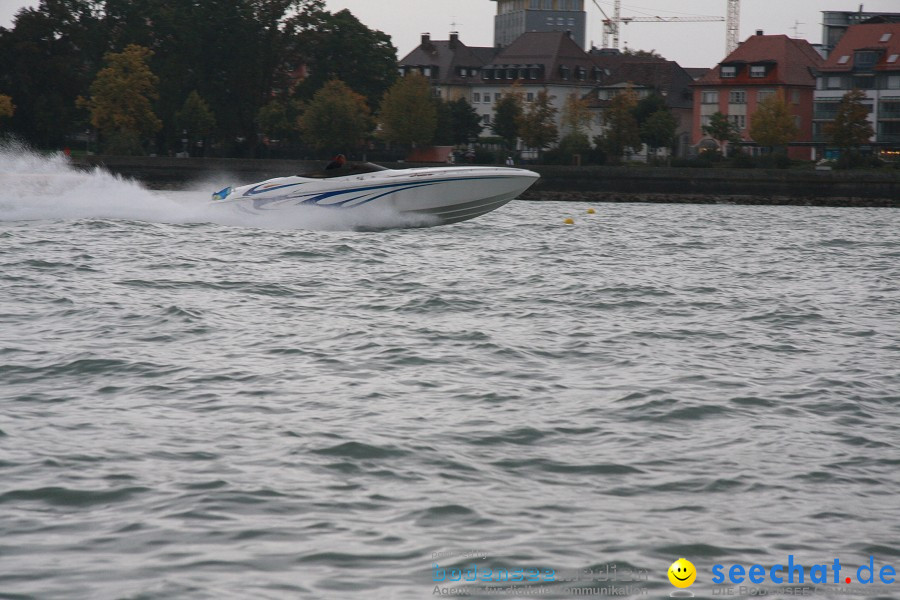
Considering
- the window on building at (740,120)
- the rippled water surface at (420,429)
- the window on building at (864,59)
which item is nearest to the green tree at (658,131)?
the window on building at (740,120)

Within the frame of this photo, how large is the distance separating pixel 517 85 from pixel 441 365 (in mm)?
74769

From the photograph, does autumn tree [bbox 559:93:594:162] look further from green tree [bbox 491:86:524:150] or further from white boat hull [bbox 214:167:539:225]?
white boat hull [bbox 214:167:539:225]

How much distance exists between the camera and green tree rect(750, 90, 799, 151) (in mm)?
69062

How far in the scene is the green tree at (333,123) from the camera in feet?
213

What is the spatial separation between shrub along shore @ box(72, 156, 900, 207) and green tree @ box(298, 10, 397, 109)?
757 inches

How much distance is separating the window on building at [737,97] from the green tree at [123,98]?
43394 millimetres

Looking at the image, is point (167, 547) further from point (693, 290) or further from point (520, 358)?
point (693, 290)

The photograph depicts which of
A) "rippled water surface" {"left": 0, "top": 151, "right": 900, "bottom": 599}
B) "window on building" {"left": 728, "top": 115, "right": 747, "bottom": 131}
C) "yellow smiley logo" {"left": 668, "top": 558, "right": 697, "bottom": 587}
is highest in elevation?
"window on building" {"left": 728, "top": 115, "right": 747, "bottom": 131}

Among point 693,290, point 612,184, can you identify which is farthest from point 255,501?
point 612,184

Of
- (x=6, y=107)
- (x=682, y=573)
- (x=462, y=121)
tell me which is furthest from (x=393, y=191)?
(x=462, y=121)

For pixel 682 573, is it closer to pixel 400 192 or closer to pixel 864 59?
pixel 400 192

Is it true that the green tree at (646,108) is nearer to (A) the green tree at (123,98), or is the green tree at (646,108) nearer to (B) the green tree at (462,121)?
(B) the green tree at (462,121)

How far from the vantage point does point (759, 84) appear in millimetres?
81875

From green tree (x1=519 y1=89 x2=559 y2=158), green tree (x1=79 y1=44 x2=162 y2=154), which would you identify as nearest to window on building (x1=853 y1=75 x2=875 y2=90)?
green tree (x1=519 y1=89 x2=559 y2=158)
